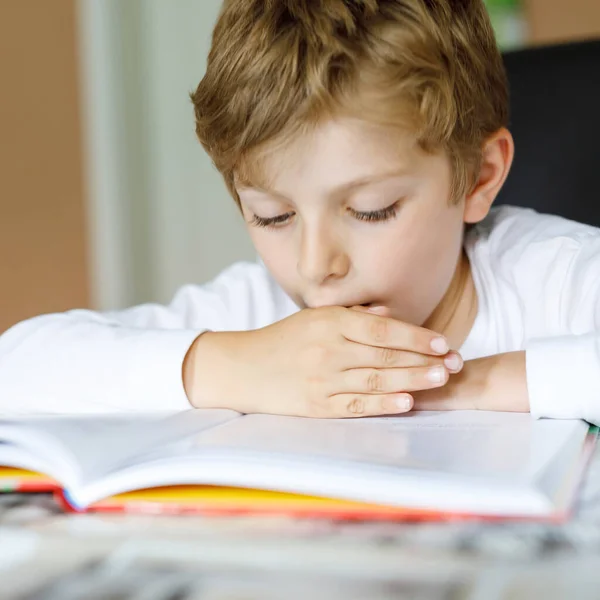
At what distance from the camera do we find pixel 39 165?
2.13 meters

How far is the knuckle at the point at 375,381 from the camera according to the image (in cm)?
67

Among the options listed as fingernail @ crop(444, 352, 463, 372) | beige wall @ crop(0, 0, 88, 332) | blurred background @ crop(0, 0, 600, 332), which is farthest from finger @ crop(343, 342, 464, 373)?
beige wall @ crop(0, 0, 88, 332)

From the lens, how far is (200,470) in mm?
437

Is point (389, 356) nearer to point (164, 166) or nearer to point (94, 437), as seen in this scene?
point (94, 437)

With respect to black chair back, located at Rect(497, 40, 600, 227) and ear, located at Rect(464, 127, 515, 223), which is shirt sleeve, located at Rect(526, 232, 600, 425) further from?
black chair back, located at Rect(497, 40, 600, 227)

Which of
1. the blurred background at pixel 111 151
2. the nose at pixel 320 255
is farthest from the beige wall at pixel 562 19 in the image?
the nose at pixel 320 255

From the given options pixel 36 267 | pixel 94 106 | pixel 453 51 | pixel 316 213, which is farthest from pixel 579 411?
pixel 94 106

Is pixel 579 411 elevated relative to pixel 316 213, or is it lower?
lower

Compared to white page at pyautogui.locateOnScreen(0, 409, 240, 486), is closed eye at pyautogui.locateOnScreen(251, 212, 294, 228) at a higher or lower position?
higher

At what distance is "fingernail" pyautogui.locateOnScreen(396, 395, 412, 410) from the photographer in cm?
64

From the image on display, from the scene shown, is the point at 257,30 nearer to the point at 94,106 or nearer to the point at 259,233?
the point at 259,233

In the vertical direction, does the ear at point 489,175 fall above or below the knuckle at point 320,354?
above

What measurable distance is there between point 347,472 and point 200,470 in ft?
0.26

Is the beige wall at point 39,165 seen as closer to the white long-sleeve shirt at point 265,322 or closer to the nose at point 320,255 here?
the white long-sleeve shirt at point 265,322
